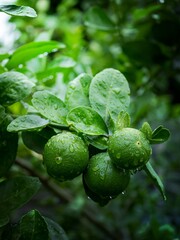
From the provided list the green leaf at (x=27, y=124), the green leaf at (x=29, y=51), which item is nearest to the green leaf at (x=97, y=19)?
the green leaf at (x=29, y=51)

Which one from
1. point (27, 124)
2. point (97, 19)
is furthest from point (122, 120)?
point (97, 19)

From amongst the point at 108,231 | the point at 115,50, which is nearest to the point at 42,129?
the point at 108,231

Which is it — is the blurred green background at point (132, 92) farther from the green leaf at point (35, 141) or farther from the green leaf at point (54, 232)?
the green leaf at point (54, 232)

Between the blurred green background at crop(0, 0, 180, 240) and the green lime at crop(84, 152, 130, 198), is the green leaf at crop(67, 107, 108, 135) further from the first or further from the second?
the blurred green background at crop(0, 0, 180, 240)

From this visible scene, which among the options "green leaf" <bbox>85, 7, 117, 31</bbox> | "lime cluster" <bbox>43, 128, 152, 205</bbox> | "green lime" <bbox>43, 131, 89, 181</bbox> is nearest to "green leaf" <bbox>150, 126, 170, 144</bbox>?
"lime cluster" <bbox>43, 128, 152, 205</bbox>

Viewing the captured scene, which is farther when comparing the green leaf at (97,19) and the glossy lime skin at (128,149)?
the green leaf at (97,19)

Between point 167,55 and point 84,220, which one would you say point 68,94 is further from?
point 84,220

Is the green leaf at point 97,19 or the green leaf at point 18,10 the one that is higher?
the green leaf at point 18,10
